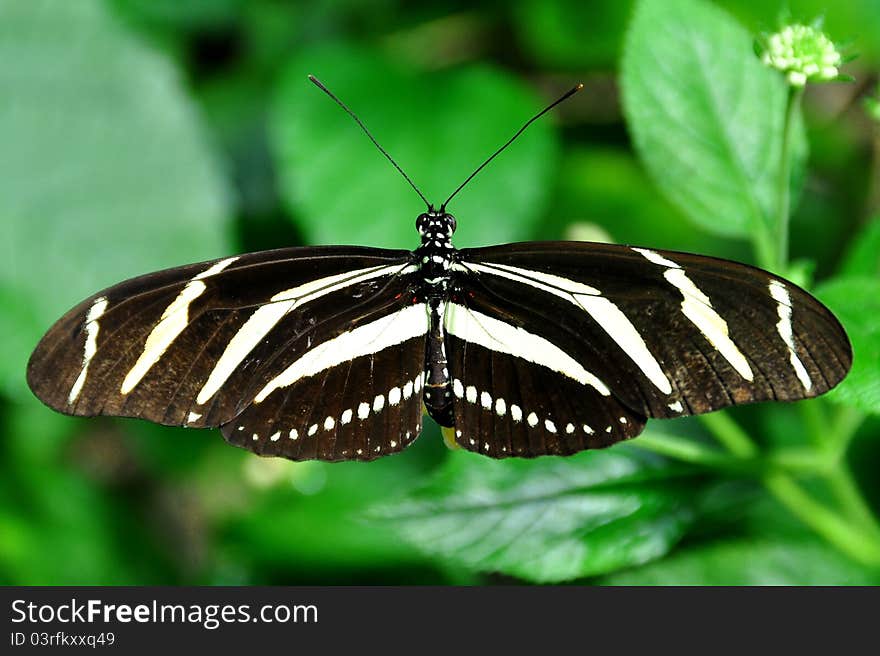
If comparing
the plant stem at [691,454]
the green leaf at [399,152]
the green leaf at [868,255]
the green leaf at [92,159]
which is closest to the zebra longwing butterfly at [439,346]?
the plant stem at [691,454]

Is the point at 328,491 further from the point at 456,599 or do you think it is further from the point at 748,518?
the point at 748,518

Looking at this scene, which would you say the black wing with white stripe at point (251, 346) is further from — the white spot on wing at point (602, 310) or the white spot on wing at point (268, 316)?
the white spot on wing at point (602, 310)

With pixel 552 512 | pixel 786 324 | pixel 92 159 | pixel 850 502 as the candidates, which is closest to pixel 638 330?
pixel 786 324

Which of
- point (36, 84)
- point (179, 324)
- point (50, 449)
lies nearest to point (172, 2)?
point (36, 84)

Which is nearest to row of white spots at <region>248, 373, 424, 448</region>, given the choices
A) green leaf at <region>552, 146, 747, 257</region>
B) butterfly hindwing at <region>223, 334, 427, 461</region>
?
butterfly hindwing at <region>223, 334, 427, 461</region>

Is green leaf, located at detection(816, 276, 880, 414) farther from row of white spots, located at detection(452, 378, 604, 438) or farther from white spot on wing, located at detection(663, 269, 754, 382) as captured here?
row of white spots, located at detection(452, 378, 604, 438)

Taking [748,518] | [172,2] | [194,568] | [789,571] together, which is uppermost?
[172,2]

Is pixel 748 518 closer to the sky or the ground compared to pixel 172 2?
closer to the ground
